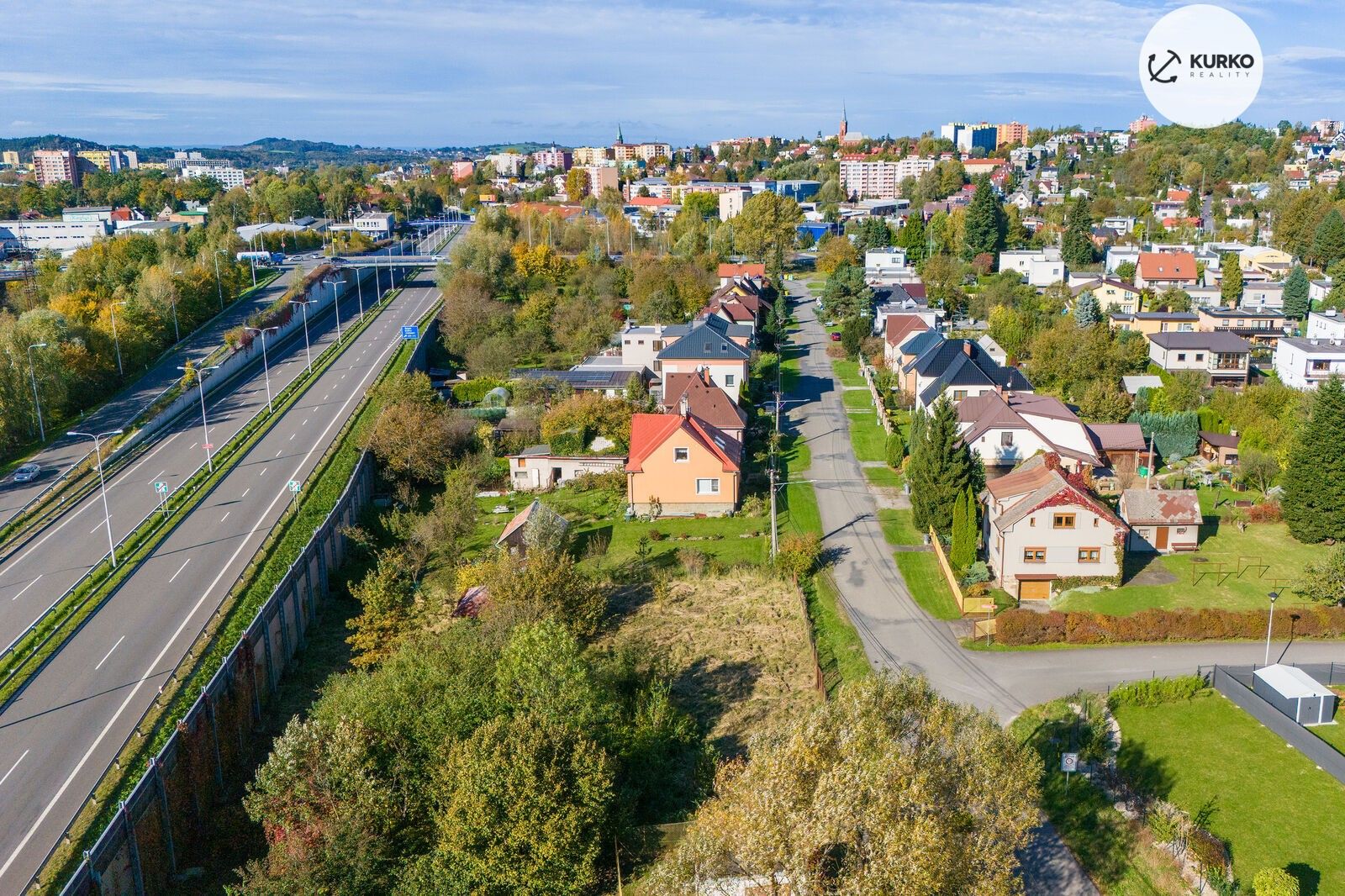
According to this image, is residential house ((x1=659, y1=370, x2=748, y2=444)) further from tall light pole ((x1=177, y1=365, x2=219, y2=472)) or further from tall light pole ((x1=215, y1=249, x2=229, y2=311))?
tall light pole ((x1=215, y1=249, x2=229, y2=311))

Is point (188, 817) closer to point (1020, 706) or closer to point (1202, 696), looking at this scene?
point (1020, 706)

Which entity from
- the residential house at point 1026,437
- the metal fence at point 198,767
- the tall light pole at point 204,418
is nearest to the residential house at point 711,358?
the residential house at point 1026,437

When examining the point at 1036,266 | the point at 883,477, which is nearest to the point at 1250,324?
the point at 1036,266

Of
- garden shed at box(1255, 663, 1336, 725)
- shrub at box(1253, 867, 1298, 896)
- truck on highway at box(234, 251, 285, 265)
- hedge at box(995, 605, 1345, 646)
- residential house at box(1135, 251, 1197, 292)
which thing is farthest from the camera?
truck on highway at box(234, 251, 285, 265)

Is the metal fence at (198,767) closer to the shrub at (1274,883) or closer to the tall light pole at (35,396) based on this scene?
Result: the shrub at (1274,883)

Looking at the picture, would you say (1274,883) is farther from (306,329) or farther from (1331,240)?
(1331,240)

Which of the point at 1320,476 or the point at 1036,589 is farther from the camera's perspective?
the point at 1320,476

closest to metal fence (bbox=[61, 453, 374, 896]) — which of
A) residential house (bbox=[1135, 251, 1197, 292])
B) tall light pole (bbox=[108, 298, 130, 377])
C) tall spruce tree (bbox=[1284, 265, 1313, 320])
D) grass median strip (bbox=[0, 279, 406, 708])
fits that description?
grass median strip (bbox=[0, 279, 406, 708])
